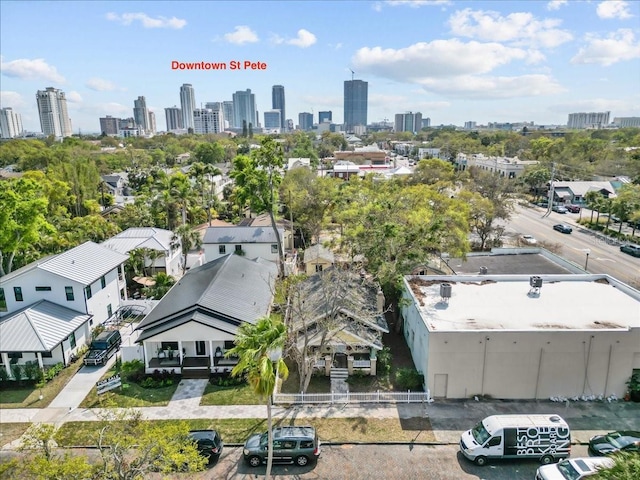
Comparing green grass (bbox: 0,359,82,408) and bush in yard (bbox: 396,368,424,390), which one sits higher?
bush in yard (bbox: 396,368,424,390)

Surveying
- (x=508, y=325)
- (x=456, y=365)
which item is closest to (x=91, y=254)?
(x=456, y=365)

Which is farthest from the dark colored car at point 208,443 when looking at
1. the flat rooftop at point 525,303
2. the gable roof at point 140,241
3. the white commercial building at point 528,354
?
the gable roof at point 140,241

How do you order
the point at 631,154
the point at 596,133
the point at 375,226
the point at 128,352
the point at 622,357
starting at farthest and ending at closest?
the point at 596,133, the point at 631,154, the point at 375,226, the point at 128,352, the point at 622,357

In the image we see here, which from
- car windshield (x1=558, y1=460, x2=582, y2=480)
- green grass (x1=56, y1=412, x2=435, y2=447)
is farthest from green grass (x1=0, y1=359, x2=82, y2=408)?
car windshield (x1=558, y1=460, x2=582, y2=480)

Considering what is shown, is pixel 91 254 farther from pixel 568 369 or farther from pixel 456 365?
pixel 568 369

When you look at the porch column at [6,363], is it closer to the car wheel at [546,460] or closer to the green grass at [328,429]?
the green grass at [328,429]

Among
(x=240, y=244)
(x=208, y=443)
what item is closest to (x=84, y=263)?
(x=240, y=244)

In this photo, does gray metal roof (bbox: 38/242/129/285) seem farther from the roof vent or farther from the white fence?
the roof vent
